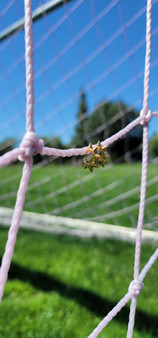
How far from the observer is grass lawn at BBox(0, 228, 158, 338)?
36.4 inches

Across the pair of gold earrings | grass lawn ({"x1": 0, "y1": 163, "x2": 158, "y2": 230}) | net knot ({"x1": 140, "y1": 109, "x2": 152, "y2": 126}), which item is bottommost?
the pair of gold earrings

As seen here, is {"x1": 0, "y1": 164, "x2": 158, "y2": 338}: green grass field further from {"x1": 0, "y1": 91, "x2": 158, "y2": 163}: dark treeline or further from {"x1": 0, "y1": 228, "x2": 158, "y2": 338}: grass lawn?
{"x1": 0, "y1": 91, "x2": 158, "y2": 163}: dark treeline

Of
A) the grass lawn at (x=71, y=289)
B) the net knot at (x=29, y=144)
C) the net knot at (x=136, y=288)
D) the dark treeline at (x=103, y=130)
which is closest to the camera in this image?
the net knot at (x=29, y=144)

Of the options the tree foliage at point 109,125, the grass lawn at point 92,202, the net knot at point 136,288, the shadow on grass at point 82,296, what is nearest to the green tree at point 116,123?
the tree foliage at point 109,125

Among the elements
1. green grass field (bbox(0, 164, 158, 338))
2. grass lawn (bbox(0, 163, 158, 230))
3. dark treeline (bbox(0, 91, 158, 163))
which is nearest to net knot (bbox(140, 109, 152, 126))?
green grass field (bbox(0, 164, 158, 338))

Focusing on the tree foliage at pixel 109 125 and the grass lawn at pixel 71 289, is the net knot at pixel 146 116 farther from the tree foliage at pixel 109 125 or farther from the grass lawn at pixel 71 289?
the tree foliage at pixel 109 125

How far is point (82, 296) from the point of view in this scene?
3.56 feet

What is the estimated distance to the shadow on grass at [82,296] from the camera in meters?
0.95

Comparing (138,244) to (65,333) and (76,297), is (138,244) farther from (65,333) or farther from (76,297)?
(76,297)

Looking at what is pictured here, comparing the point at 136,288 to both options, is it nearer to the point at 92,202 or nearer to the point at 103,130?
the point at 92,202

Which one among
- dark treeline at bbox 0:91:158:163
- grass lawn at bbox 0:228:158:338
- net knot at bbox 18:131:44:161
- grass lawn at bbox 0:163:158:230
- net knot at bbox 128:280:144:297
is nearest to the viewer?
net knot at bbox 18:131:44:161

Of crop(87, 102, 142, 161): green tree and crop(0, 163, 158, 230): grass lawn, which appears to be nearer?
crop(87, 102, 142, 161): green tree

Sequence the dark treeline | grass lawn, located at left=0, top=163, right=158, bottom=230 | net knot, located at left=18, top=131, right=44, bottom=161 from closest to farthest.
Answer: net knot, located at left=18, top=131, right=44, bottom=161, the dark treeline, grass lawn, located at left=0, top=163, right=158, bottom=230

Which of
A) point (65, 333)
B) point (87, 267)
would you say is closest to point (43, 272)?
point (87, 267)
